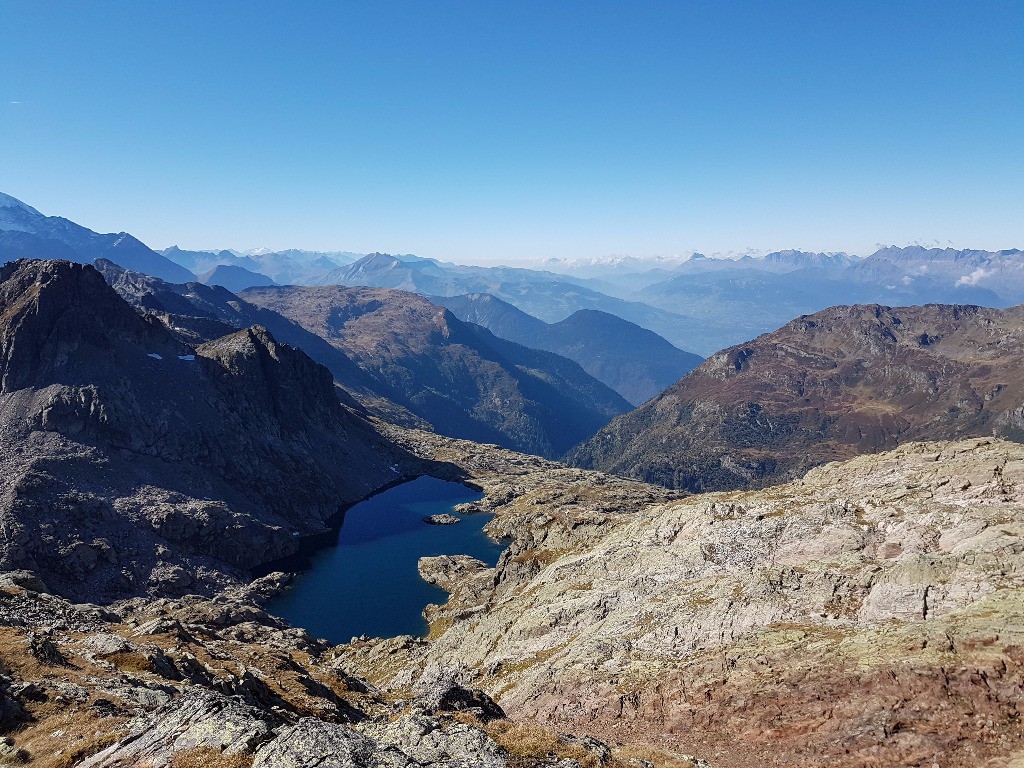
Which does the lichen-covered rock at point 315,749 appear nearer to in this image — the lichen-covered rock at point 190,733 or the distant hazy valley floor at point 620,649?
the distant hazy valley floor at point 620,649

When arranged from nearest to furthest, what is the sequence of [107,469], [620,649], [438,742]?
[438,742] < [620,649] < [107,469]

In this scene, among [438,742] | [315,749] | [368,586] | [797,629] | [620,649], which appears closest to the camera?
[315,749]

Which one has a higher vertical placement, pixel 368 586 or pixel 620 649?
pixel 620 649

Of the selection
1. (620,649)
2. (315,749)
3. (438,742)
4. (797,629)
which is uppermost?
(315,749)

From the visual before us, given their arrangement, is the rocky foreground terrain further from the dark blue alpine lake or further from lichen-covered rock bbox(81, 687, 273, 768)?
the dark blue alpine lake

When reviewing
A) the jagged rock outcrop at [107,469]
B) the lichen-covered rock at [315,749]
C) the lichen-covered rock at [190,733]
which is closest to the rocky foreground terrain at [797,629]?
the lichen-covered rock at [190,733]

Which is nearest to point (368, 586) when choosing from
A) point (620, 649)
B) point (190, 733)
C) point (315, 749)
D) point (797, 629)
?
point (620, 649)

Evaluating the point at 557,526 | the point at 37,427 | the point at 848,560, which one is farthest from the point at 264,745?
the point at 37,427

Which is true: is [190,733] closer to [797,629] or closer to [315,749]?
[315,749]

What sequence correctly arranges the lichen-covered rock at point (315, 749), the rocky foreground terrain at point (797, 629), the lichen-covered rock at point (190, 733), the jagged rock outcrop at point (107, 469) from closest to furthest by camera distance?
the lichen-covered rock at point (315, 749) → the lichen-covered rock at point (190, 733) → the rocky foreground terrain at point (797, 629) → the jagged rock outcrop at point (107, 469)
